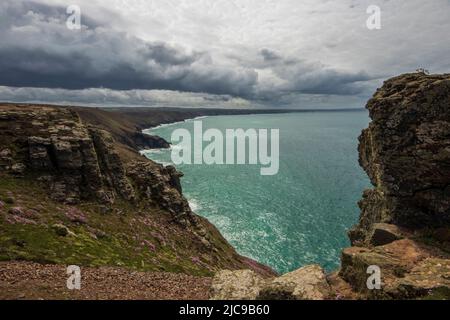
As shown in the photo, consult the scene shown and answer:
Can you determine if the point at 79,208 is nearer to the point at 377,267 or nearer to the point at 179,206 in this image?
the point at 179,206

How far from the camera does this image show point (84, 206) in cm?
5356

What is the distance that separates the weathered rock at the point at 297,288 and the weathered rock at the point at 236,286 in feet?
3.99

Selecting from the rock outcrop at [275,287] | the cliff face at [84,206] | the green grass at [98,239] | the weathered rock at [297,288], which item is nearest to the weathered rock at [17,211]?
the cliff face at [84,206]

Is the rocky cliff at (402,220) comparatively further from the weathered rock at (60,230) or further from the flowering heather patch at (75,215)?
the flowering heather patch at (75,215)

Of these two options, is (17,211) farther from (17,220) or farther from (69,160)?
(69,160)

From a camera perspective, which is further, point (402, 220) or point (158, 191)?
point (158, 191)

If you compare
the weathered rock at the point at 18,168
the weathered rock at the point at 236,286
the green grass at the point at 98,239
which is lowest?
the green grass at the point at 98,239

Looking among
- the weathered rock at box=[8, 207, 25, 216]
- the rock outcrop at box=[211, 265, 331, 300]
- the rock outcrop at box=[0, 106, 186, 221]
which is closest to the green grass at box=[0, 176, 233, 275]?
the weathered rock at box=[8, 207, 25, 216]

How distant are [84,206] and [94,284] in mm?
28594

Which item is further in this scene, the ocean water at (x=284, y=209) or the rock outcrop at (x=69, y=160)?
the ocean water at (x=284, y=209)

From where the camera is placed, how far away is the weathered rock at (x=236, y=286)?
73.4 ft

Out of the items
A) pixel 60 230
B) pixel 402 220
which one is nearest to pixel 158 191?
pixel 60 230
